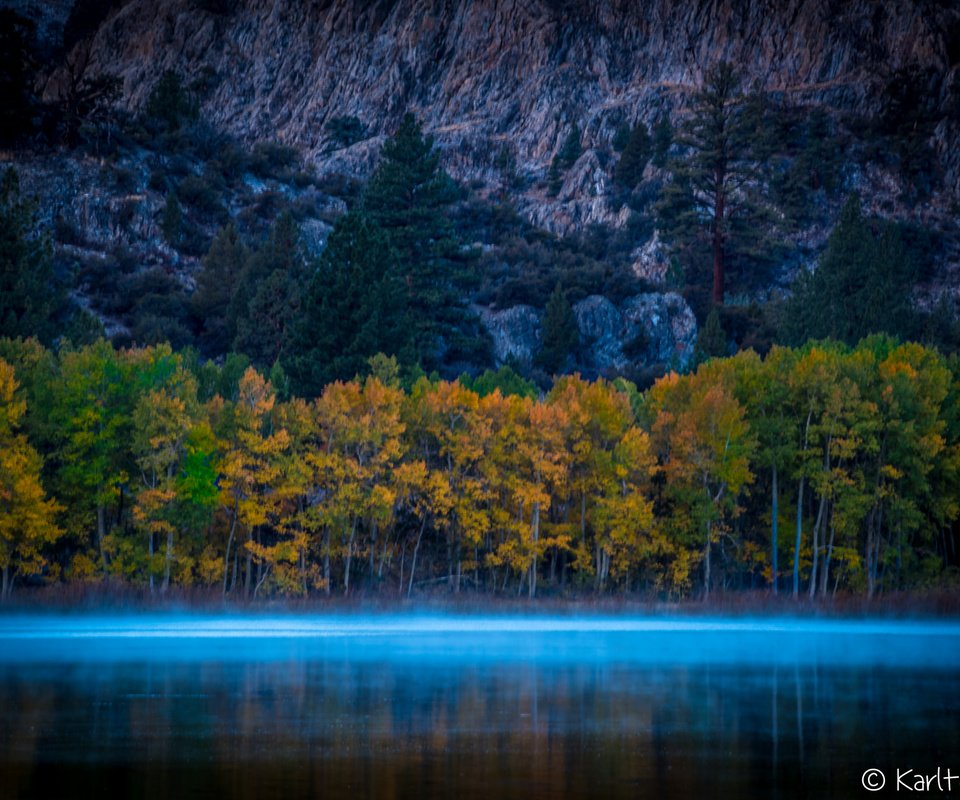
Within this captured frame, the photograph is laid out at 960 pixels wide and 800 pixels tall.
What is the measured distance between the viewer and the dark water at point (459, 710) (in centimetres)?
2956

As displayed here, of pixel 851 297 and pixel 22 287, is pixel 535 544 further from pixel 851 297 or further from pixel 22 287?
pixel 851 297

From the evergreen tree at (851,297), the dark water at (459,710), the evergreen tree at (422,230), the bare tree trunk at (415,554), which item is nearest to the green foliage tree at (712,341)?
the evergreen tree at (851,297)

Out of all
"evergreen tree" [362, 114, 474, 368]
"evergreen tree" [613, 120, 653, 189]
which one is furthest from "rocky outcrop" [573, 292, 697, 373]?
"evergreen tree" [613, 120, 653, 189]

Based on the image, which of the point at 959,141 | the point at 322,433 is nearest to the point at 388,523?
the point at 322,433

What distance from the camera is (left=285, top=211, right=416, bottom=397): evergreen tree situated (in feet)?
271

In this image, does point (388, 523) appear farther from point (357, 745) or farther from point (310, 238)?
point (310, 238)

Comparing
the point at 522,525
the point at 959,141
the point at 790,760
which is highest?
the point at 959,141

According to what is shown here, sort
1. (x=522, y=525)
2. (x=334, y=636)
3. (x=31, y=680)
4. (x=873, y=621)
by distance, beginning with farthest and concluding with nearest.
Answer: (x=522, y=525) < (x=873, y=621) < (x=334, y=636) < (x=31, y=680)

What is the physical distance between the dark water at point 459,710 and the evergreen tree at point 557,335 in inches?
1838

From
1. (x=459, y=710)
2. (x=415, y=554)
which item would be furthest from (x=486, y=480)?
(x=459, y=710)

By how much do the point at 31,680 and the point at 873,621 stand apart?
36038 millimetres

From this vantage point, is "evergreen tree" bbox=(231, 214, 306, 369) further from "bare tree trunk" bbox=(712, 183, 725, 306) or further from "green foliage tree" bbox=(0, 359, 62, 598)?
"bare tree trunk" bbox=(712, 183, 725, 306)

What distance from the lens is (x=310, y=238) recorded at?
5143 inches

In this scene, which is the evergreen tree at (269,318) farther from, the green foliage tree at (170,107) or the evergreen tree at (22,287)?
the green foliage tree at (170,107)
